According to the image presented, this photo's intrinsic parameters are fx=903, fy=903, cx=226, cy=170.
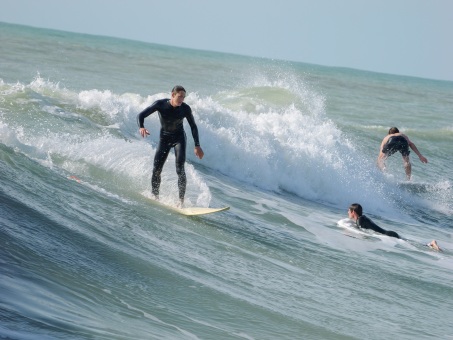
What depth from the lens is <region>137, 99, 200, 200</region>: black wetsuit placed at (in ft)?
33.7

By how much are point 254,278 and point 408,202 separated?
33.0 feet

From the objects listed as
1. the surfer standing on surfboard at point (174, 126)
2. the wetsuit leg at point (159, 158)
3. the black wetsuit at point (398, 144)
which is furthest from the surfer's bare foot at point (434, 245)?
the black wetsuit at point (398, 144)

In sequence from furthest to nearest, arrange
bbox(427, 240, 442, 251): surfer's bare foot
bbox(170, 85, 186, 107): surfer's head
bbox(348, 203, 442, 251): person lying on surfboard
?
bbox(348, 203, 442, 251): person lying on surfboard
bbox(427, 240, 442, 251): surfer's bare foot
bbox(170, 85, 186, 107): surfer's head

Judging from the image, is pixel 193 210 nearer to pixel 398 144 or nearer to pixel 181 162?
pixel 181 162

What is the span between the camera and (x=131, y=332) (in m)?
5.83

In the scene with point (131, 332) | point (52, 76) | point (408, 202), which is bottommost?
point (131, 332)

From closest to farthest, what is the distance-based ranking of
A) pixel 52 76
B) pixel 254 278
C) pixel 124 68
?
1. pixel 254 278
2. pixel 52 76
3. pixel 124 68

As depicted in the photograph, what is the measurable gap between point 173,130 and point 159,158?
42cm

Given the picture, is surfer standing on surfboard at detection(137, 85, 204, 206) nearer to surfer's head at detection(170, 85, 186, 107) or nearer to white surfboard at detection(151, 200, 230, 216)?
surfer's head at detection(170, 85, 186, 107)

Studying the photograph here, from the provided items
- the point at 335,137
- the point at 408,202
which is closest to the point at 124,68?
the point at 335,137

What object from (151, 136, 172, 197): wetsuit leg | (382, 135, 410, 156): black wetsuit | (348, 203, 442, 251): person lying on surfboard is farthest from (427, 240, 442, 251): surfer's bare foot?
(382, 135, 410, 156): black wetsuit

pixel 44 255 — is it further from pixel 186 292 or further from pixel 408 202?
pixel 408 202

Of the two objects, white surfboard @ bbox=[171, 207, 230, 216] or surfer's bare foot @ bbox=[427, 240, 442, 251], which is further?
surfer's bare foot @ bbox=[427, 240, 442, 251]

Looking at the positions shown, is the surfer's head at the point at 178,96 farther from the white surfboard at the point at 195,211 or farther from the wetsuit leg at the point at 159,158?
the white surfboard at the point at 195,211
